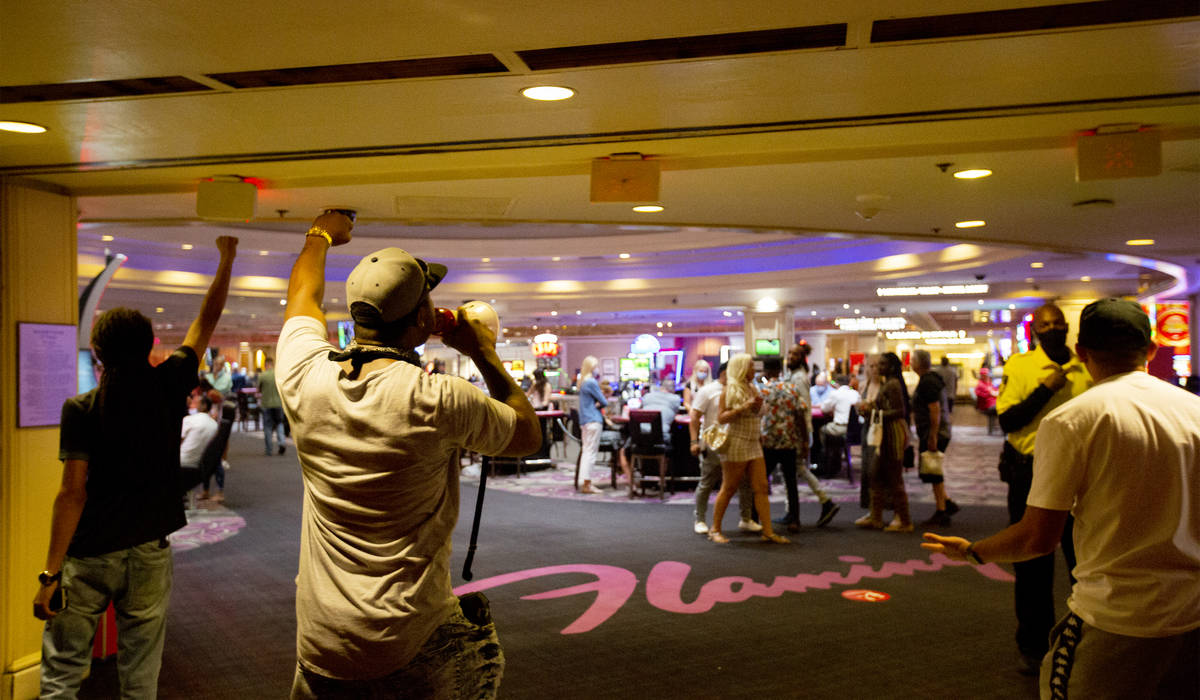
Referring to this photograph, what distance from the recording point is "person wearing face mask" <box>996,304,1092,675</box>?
3.90 m

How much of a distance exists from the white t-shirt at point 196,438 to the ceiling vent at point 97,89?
315 centimetres

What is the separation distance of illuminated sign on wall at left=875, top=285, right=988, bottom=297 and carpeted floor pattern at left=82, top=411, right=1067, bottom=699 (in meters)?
7.25

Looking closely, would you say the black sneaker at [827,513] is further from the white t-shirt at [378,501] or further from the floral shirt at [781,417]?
the white t-shirt at [378,501]

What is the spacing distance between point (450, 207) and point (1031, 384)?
10.8 ft

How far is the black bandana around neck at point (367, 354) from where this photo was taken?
1685 mm

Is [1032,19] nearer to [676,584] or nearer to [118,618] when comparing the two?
[118,618]

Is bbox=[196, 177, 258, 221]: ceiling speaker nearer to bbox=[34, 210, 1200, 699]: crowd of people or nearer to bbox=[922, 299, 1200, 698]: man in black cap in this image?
bbox=[34, 210, 1200, 699]: crowd of people

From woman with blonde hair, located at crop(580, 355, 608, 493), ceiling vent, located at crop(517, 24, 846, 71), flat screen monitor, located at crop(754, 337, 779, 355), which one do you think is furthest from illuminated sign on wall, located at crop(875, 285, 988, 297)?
ceiling vent, located at crop(517, 24, 846, 71)

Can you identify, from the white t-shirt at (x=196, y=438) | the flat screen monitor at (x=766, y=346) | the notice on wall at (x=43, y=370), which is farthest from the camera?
the flat screen monitor at (x=766, y=346)

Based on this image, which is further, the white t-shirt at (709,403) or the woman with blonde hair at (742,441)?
the white t-shirt at (709,403)

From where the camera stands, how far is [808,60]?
2.69 m

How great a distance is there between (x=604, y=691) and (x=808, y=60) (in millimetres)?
2782

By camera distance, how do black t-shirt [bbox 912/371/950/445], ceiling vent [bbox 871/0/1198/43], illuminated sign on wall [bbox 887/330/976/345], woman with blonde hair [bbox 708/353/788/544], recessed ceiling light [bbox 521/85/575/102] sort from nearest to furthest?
ceiling vent [bbox 871/0/1198/43] < recessed ceiling light [bbox 521/85/575/102] < woman with blonde hair [bbox 708/353/788/544] < black t-shirt [bbox 912/371/950/445] < illuminated sign on wall [bbox 887/330/976/345]

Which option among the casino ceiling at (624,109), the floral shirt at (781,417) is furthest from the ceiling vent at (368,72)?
the floral shirt at (781,417)
